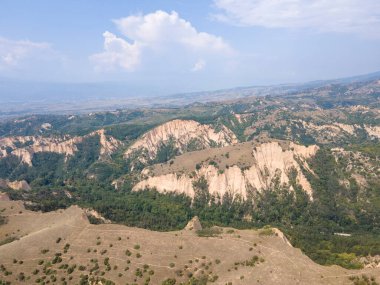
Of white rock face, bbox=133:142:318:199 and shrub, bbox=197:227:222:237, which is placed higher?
shrub, bbox=197:227:222:237

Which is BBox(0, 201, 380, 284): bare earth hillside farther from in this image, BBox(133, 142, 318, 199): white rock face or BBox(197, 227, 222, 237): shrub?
BBox(133, 142, 318, 199): white rock face

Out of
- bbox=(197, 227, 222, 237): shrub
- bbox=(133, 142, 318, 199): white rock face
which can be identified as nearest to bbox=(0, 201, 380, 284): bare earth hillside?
bbox=(197, 227, 222, 237): shrub

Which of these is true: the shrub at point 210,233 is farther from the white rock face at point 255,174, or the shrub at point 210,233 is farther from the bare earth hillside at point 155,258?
the white rock face at point 255,174

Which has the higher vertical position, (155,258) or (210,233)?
(155,258)

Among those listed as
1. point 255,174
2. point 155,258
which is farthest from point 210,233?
point 255,174

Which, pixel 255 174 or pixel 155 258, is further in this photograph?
pixel 255 174

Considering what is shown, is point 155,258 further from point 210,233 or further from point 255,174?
point 255,174

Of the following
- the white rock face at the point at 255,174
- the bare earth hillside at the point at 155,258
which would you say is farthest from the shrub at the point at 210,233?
the white rock face at the point at 255,174

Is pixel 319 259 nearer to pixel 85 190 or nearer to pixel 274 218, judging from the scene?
pixel 274 218

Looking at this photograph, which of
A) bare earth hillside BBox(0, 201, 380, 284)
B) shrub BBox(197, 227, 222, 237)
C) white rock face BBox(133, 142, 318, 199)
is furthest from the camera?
white rock face BBox(133, 142, 318, 199)
